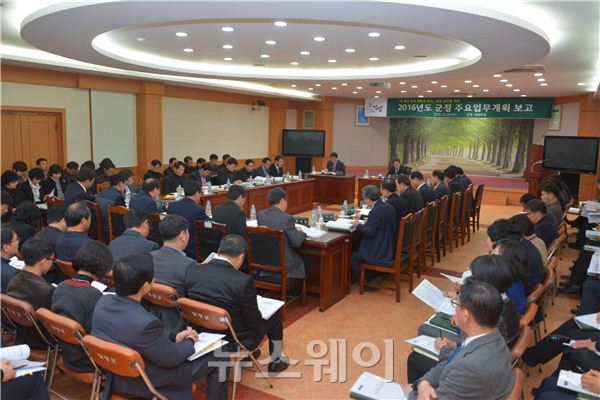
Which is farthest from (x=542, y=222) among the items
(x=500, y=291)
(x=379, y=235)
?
(x=500, y=291)

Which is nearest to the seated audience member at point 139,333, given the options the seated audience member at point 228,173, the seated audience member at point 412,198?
the seated audience member at point 412,198

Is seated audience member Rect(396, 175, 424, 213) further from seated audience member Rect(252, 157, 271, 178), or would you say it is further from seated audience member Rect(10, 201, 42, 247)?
seated audience member Rect(252, 157, 271, 178)

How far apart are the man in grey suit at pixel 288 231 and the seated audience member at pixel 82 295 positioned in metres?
2.05

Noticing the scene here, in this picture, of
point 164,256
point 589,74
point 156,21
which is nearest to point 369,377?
point 164,256

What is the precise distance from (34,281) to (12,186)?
4.63 metres

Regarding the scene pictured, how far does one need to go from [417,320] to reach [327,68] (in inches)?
250

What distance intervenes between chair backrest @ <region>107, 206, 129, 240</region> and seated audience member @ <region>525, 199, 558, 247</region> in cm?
459

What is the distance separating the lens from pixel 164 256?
10.8 ft

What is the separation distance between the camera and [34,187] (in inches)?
290

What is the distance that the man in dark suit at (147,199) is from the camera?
575 cm

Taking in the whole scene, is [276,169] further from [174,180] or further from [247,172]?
[174,180]

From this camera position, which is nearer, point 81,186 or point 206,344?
point 206,344

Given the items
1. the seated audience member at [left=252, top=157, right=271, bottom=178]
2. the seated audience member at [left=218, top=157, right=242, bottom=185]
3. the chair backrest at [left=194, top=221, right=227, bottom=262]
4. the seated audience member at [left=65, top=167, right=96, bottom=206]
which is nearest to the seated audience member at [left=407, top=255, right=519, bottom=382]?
the chair backrest at [left=194, top=221, right=227, bottom=262]

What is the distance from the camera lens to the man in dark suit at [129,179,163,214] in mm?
5750
